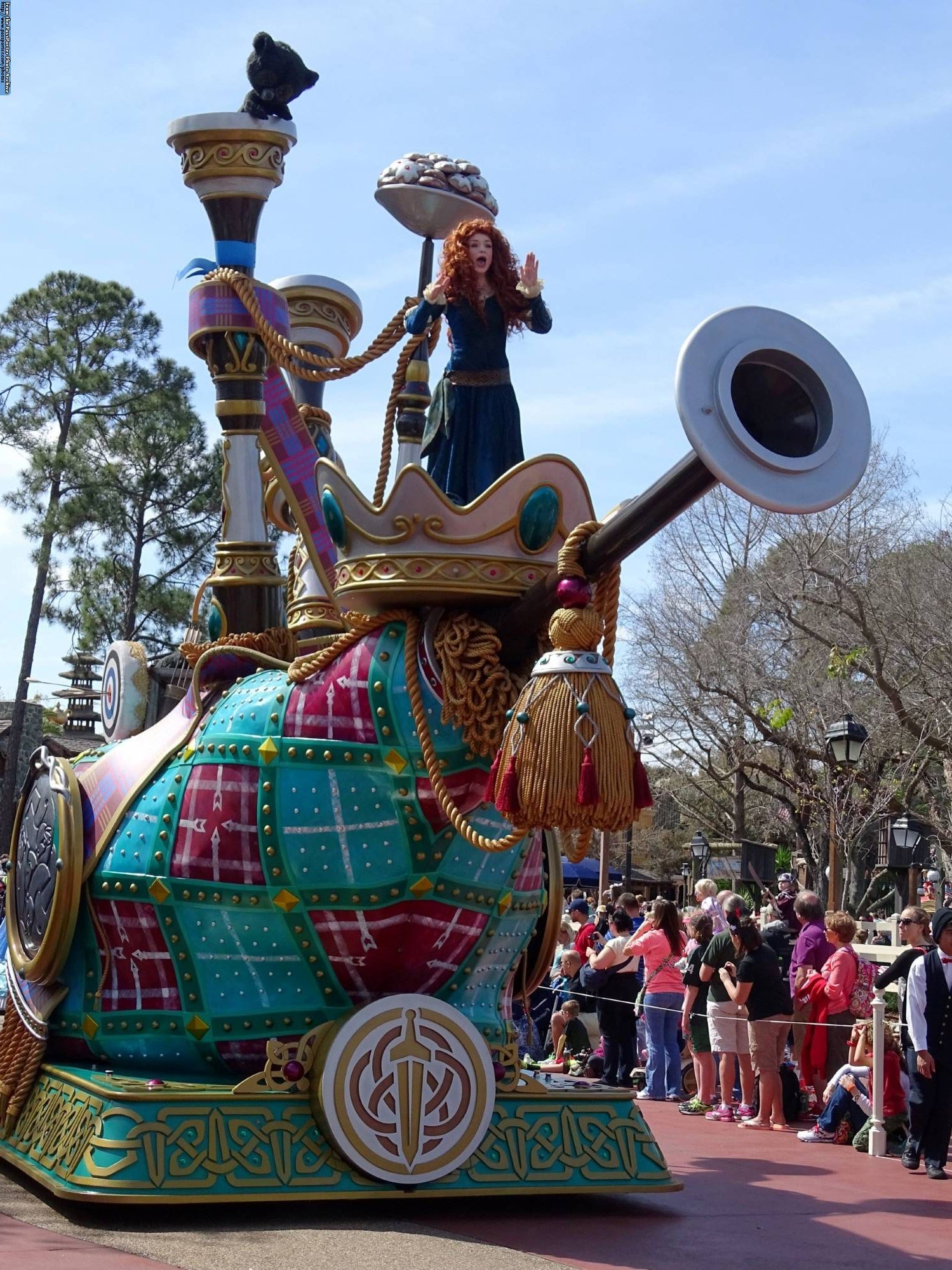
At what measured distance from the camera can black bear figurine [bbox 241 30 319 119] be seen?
342 inches

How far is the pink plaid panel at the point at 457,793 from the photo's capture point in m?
6.91

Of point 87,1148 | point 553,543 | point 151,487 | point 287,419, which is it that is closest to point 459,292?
point 553,543

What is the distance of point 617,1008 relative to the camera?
12.2 meters

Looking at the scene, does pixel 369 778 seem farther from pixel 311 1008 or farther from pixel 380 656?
pixel 311 1008

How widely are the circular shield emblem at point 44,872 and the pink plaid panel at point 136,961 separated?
0.24 metres

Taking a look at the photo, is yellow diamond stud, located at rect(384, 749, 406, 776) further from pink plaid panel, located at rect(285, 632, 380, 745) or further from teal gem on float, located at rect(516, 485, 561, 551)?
teal gem on float, located at rect(516, 485, 561, 551)

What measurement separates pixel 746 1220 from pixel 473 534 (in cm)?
324

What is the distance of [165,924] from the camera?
287 inches

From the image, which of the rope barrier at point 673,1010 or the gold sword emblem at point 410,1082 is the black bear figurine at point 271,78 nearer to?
the gold sword emblem at point 410,1082

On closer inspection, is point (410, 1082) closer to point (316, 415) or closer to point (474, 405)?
point (474, 405)

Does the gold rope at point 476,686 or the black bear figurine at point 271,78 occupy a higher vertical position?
the black bear figurine at point 271,78

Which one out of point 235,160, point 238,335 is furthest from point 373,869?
point 235,160

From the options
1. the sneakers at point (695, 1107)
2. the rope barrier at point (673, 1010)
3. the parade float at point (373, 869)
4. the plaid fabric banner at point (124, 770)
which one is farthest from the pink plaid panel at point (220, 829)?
the sneakers at point (695, 1107)

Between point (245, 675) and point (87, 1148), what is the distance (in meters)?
2.30
